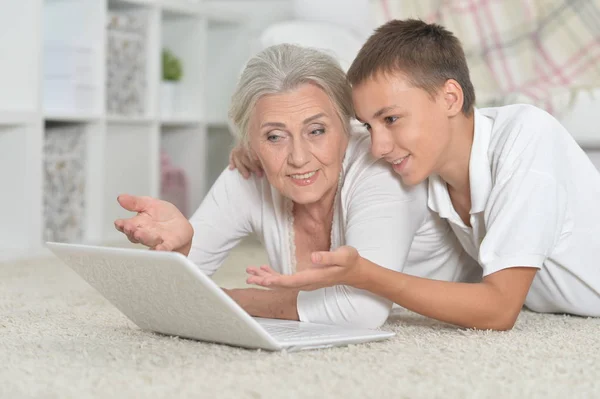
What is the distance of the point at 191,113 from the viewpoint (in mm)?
3402

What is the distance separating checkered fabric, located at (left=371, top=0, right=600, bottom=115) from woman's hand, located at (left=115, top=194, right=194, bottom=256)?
1241 millimetres

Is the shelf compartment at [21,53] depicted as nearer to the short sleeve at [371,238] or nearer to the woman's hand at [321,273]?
the short sleeve at [371,238]

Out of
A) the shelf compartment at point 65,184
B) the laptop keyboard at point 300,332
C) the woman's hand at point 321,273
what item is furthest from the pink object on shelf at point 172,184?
the woman's hand at point 321,273

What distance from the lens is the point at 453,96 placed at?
147 cm

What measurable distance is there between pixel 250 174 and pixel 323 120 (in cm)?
27

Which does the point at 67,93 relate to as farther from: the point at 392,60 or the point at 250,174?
the point at 392,60

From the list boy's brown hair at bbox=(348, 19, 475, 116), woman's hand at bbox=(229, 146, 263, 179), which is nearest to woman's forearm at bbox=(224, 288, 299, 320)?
woman's hand at bbox=(229, 146, 263, 179)

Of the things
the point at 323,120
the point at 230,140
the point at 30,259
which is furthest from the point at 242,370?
the point at 230,140

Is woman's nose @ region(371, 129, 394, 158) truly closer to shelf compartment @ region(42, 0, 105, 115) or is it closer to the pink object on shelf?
shelf compartment @ region(42, 0, 105, 115)

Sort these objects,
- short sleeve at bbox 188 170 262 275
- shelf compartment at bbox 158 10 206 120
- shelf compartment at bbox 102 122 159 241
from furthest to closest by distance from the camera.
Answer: shelf compartment at bbox 158 10 206 120
shelf compartment at bbox 102 122 159 241
short sleeve at bbox 188 170 262 275

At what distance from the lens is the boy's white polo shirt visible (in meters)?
1.38

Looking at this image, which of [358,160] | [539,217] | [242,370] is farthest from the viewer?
[358,160]

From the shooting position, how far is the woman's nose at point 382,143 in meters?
1.44

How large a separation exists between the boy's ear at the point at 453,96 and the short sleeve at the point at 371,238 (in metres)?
0.15
